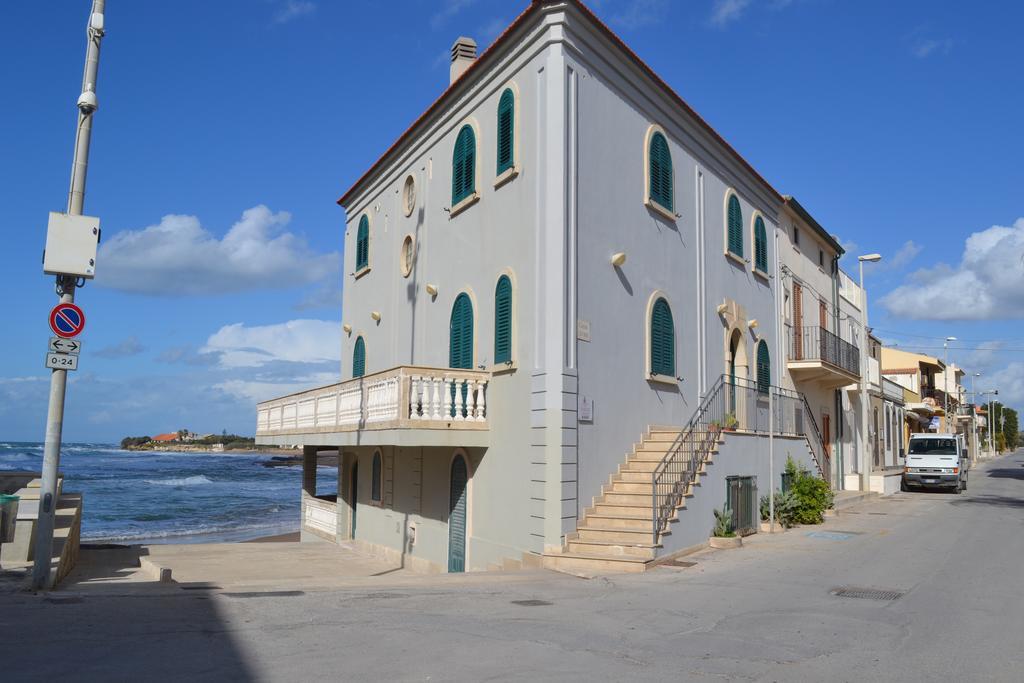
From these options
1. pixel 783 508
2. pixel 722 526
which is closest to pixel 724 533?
pixel 722 526

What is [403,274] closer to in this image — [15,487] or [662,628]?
[15,487]

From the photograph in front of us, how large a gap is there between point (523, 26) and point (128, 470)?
80587 millimetres

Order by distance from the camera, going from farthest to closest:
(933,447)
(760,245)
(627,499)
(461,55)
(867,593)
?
(933,447), (760,245), (461,55), (627,499), (867,593)

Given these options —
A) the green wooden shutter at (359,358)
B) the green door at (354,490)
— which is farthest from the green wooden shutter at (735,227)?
the green door at (354,490)

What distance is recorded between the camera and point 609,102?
14.8 metres

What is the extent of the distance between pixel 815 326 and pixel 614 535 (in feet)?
50.0

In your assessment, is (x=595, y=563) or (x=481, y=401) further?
(x=481, y=401)

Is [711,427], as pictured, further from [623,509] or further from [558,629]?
[558,629]

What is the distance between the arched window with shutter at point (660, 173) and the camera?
15945mm

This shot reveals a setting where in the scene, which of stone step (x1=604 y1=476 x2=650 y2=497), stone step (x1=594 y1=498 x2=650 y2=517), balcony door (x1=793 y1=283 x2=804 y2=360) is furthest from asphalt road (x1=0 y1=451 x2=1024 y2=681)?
balcony door (x1=793 y1=283 x2=804 y2=360)

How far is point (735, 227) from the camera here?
1989 centimetres

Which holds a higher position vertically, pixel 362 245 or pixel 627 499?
pixel 362 245

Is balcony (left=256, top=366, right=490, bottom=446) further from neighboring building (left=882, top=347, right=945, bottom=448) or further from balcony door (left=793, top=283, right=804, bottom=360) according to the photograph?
neighboring building (left=882, top=347, right=945, bottom=448)

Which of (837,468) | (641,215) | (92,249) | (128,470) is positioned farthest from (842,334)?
(128,470)
